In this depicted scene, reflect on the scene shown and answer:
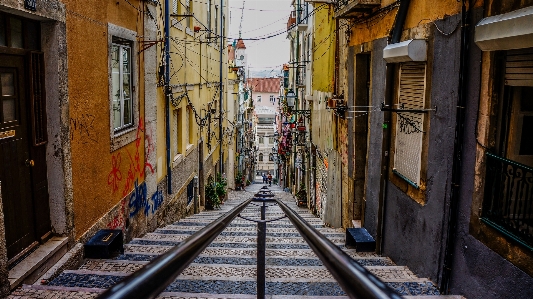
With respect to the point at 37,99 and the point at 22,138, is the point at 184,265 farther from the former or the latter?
the point at 37,99

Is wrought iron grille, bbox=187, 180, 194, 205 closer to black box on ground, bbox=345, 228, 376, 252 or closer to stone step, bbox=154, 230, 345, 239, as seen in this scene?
stone step, bbox=154, 230, 345, 239

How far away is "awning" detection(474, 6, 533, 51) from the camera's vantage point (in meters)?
3.21

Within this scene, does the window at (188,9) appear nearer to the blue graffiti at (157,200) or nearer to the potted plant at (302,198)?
the blue graffiti at (157,200)

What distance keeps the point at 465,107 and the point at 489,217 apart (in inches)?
45.8

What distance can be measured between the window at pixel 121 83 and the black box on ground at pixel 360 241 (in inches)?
170

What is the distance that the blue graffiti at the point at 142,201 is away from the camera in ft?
25.1

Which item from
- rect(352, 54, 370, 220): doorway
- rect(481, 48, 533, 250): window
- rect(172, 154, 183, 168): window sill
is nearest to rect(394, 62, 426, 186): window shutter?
rect(481, 48, 533, 250): window

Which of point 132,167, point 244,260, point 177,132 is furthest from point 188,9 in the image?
point 244,260

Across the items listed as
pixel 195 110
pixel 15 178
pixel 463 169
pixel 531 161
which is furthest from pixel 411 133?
pixel 195 110

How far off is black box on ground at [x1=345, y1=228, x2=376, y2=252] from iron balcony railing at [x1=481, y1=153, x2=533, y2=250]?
3.03 m

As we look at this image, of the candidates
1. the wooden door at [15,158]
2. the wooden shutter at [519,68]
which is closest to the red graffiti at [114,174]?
the wooden door at [15,158]

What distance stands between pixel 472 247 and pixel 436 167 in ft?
3.84

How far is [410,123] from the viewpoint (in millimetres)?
6031

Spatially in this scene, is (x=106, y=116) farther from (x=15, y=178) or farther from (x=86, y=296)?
(x=86, y=296)
